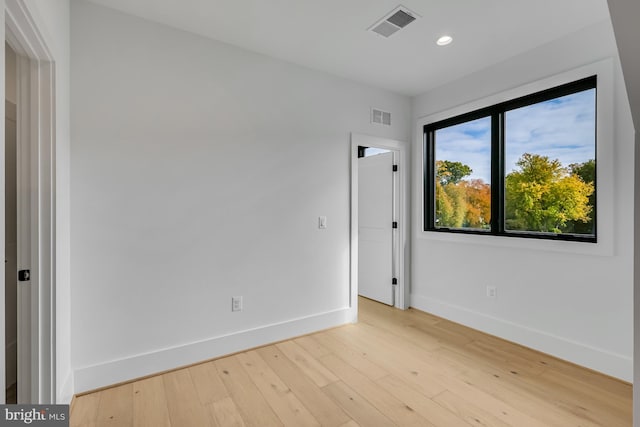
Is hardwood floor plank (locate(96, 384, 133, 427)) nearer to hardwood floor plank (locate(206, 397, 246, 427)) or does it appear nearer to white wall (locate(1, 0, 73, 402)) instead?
white wall (locate(1, 0, 73, 402))

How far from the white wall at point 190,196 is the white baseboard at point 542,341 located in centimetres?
130

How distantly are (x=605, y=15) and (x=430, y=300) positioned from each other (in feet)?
9.48

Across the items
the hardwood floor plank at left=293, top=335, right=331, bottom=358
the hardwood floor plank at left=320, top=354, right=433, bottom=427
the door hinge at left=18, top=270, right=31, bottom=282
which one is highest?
the door hinge at left=18, top=270, right=31, bottom=282

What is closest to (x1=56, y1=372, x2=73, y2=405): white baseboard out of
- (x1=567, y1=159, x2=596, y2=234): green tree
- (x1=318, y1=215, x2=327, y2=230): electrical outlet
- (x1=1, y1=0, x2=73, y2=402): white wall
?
(x1=1, y1=0, x2=73, y2=402): white wall

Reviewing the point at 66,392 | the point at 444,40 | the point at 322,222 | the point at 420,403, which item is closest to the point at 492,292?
the point at 420,403

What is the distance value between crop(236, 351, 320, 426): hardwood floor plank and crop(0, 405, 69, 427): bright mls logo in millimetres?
1054

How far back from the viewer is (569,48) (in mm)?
2383

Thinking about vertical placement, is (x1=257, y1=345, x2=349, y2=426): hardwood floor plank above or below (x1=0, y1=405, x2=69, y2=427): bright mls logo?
below

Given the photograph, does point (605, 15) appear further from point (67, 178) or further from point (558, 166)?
point (67, 178)

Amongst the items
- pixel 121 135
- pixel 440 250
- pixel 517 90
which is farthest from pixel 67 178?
pixel 517 90

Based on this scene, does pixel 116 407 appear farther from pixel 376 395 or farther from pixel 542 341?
pixel 542 341

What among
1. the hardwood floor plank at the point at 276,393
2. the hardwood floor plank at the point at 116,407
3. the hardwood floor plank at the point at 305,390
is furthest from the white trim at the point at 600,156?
the hardwood floor plank at the point at 116,407

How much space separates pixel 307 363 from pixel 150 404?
1.09 meters

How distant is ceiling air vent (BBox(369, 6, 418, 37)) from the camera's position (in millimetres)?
2113
